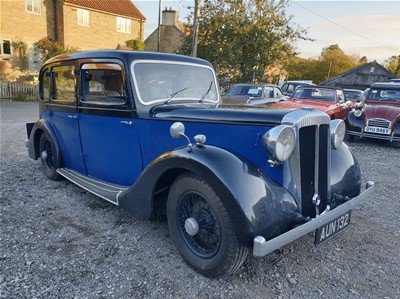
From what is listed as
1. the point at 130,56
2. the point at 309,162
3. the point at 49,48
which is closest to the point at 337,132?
the point at 309,162

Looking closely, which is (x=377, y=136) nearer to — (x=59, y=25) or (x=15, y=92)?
(x=15, y=92)

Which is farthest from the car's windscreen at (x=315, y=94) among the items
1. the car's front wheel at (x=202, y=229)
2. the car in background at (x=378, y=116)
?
the car's front wheel at (x=202, y=229)

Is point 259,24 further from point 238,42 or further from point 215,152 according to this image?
point 215,152

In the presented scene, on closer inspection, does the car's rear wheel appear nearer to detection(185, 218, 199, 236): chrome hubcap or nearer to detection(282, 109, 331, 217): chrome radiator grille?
detection(185, 218, 199, 236): chrome hubcap

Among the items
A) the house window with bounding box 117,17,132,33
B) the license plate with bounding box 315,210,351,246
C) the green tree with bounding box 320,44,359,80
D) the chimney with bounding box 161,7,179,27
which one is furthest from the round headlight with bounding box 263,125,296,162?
the green tree with bounding box 320,44,359,80

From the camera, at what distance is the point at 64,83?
4.00 m

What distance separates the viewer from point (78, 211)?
3.51 metres

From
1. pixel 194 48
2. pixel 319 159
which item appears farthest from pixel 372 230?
pixel 194 48

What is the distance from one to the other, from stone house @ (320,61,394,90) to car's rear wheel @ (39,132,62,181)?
26.9m

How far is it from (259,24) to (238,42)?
1702mm

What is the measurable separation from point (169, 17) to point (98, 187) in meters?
27.3

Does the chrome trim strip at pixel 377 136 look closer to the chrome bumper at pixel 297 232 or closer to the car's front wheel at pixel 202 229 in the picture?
the chrome bumper at pixel 297 232

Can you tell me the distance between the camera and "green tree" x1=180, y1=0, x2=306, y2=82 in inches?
699

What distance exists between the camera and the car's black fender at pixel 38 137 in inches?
165
